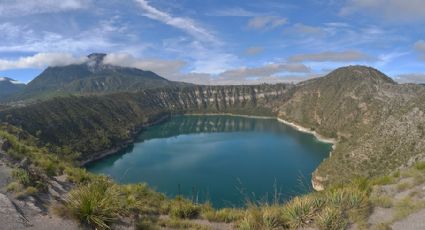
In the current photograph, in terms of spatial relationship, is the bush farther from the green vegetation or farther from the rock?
the rock

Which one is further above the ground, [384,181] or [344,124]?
[384,181]

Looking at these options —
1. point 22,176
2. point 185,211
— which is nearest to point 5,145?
point 22,176

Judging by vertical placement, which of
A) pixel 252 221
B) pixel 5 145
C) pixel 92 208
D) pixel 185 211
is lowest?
pixel 185 211

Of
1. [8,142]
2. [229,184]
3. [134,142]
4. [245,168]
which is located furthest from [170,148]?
[8,142]

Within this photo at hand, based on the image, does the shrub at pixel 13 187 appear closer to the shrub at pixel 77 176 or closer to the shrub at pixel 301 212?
the shrub at pixel 77 176

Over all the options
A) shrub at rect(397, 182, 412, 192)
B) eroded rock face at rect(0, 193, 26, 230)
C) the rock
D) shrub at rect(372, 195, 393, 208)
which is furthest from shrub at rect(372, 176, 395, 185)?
the rock

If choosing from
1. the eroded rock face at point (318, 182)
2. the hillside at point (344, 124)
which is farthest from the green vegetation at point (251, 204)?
the eroded rock face at point (318, 182)

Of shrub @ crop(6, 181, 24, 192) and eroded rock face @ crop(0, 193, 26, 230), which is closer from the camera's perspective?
eroded rock face @ crop(0, 193, 26, 230)

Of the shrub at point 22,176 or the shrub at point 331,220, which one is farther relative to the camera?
the shrub at point 22,176

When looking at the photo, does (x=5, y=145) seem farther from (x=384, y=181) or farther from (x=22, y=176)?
(x=384, y=181)
